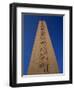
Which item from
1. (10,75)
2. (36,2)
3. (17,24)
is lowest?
(10,75)

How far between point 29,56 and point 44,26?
0.17m

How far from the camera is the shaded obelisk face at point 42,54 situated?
1315 mm

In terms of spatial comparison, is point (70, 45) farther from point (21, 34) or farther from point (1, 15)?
point (1, 15)

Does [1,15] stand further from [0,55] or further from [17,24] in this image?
[0,55]

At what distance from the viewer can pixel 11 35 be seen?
4.14ft

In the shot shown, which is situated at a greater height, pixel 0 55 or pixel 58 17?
pixel 58 17

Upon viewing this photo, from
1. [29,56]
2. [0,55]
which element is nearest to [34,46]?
[29,56]

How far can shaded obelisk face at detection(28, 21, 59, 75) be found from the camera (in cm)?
132

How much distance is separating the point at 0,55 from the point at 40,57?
0.65 ft

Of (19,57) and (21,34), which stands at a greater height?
(21,34)

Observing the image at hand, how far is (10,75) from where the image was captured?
127cm

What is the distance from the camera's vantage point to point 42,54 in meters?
1.33

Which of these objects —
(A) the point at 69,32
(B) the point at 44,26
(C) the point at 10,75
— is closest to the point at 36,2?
(B) the point at 44,26

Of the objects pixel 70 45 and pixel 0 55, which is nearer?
pixel 0 55
